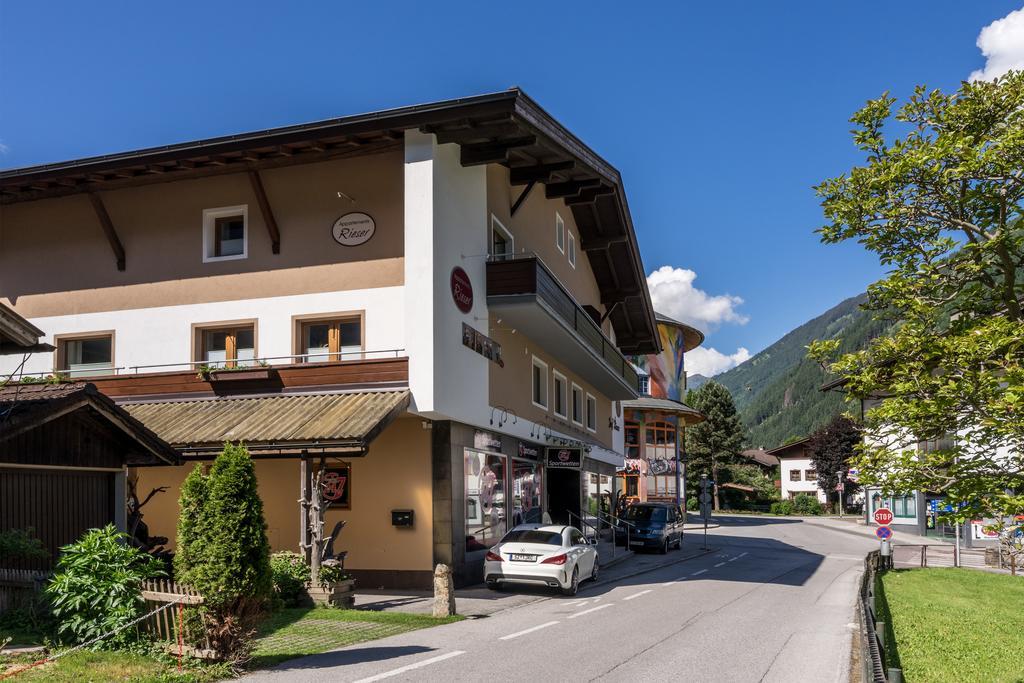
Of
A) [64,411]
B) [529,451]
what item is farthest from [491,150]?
[64,411]

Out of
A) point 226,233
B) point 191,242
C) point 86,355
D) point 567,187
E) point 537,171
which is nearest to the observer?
point 191,242

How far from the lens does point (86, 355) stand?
23094 mm

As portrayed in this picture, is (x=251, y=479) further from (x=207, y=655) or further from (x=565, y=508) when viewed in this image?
(x=565, y=508)

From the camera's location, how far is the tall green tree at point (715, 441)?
89.4 metres

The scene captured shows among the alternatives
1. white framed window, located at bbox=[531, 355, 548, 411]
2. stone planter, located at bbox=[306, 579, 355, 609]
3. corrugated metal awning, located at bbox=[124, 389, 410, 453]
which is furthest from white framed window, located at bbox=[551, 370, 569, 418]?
stone planter, located at bbox=[306, 579, 355, 609]

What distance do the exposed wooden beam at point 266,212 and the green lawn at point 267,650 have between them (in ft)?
28.6

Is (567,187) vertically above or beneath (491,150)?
above

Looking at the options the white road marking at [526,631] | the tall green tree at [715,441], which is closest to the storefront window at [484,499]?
the white road marking at [526,631]

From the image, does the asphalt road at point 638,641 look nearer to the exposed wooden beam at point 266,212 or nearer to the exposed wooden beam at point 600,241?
the exposed wooden beam at point 266,212

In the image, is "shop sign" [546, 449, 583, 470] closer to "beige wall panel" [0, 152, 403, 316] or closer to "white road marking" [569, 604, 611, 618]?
"beige wall panel" [0, 152, 403, 316]

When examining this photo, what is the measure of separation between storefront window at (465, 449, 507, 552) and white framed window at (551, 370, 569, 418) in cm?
701

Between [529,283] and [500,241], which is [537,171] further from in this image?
[529,283]

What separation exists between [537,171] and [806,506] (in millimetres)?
73791

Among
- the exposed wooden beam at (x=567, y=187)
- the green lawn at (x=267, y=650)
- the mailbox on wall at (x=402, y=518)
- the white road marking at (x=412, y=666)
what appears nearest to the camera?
the green lawn at (x=267, y=650)
